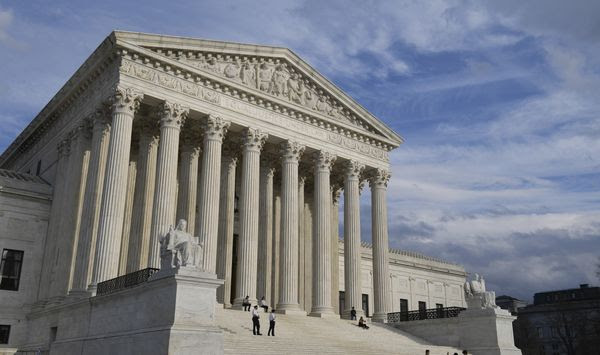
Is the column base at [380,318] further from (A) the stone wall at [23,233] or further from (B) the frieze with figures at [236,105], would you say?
(A) the stone wall at [23,233]

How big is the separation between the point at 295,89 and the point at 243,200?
927 centimetres

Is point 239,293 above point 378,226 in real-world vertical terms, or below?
below

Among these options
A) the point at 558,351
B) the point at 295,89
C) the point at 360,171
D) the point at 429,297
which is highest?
the point at 295,89

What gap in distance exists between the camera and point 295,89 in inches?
1569

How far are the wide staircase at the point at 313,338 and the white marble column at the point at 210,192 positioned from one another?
3583mm

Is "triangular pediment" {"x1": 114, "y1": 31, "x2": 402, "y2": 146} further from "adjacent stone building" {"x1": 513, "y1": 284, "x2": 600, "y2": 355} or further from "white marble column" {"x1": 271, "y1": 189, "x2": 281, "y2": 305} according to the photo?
"adjacent stone building" {"x1": 513, "y1": 284, "x2": 600, "y2": 355}

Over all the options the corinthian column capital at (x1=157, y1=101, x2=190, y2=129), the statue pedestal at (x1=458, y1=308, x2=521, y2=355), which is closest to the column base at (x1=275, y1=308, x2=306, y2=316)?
the statue pedestal at (x1=458, y1=308, x2=521, y2=355)

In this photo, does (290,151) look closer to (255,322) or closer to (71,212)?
(71,212)

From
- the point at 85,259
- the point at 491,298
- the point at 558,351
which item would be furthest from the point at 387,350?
the point at 558,351

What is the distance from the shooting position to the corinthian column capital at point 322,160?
133ft

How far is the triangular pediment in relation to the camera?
1305 inches

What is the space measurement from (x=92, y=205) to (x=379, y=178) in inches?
867

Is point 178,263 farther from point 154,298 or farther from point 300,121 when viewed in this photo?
point 300,121

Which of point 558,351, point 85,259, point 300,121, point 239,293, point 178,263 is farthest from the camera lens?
point 558,351
